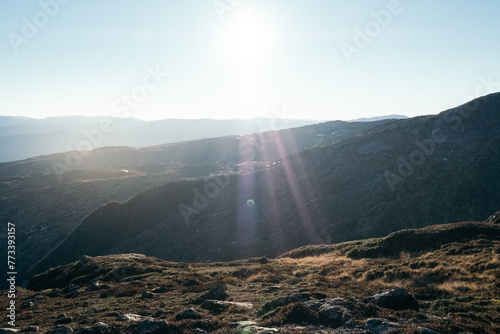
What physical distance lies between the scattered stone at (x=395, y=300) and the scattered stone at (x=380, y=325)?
210 cm

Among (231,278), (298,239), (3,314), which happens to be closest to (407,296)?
(231,278)

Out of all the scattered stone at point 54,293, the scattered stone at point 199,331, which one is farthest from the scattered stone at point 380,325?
the scattered stone at point 54,293

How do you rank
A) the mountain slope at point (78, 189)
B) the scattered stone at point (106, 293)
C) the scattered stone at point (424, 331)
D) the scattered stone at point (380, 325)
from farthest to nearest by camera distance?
the mountain slope at point (78, 189)
the scattered stone at point (106, 293)
the scattered stone at point (380, 325)
the scattered stone at point (424, 331)

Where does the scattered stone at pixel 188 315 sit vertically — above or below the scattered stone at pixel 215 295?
above

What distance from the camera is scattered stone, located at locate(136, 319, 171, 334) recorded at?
12688 mm

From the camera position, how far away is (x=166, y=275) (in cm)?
2814

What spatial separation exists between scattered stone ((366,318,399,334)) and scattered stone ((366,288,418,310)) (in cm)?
210

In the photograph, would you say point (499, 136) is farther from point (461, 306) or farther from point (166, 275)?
point (166, 275)

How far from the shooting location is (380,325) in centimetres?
1180

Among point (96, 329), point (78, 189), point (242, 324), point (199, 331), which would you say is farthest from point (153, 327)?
point (78, 189)

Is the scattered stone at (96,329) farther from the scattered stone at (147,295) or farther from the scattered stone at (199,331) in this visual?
the scattered stone at (147,295)

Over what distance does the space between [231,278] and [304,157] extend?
69.1 metres

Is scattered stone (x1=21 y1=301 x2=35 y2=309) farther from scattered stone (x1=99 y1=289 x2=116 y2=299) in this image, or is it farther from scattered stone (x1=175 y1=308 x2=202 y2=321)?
scattered stone (x1=175 y1=308 x2=202 y2=321)

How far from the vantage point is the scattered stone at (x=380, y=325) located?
1141 cm
